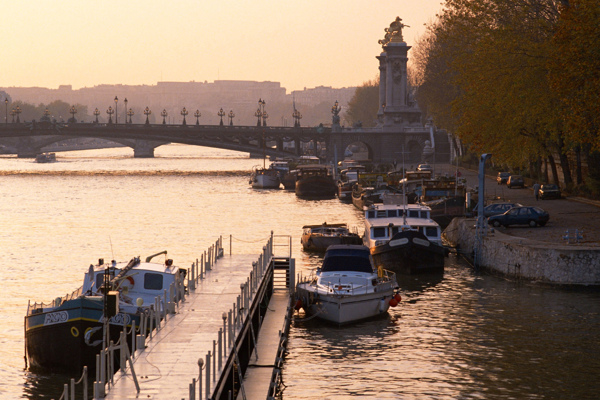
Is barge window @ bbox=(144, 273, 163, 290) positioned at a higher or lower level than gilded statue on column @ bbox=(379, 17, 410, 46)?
lower

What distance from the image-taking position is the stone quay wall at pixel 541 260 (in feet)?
146

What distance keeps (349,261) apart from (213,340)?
15.3 meters

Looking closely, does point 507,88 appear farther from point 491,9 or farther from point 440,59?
point 440,59

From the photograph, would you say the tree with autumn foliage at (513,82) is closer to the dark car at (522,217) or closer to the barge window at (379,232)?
the dark car at (522,217)

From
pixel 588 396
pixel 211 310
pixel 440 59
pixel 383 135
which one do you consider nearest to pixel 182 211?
pixel 440 59

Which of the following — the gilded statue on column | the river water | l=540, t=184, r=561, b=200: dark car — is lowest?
the river water

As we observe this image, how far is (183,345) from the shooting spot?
27.4 metres

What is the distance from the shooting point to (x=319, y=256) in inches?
2244

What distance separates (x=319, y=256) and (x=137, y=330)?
26.0 metres

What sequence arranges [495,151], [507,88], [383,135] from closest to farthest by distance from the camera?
[507,88]
[495,151]
[383,135]

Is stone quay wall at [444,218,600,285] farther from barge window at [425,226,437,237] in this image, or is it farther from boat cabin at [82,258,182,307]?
boat cabin at [82,258,182,307]

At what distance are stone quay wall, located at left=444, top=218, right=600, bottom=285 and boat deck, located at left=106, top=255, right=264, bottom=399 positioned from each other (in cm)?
1512

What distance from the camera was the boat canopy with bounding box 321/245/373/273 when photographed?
4119 centimetres

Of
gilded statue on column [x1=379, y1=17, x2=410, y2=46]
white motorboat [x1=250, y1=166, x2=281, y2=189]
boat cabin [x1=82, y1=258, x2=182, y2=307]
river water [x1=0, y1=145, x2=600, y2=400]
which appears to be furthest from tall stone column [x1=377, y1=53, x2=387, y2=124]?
boat cabin [x1=82, y1=258, x2=182, y2=307]
